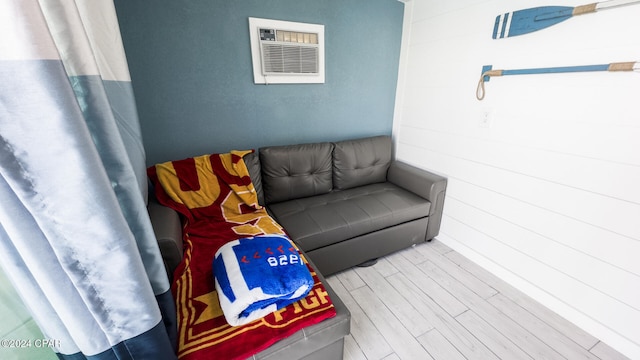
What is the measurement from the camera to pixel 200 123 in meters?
1.93

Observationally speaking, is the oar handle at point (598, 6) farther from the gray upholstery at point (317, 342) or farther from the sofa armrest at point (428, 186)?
the gray upholstery at point (317, 342)

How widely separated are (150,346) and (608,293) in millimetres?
2173

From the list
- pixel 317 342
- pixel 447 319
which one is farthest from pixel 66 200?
pixel 447 319

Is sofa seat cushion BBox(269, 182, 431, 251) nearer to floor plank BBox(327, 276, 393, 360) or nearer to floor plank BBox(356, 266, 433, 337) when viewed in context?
floor plank BBox(356, 266, 433, 337)

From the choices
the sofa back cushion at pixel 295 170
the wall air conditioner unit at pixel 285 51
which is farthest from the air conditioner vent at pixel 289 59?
the sofa back cushion at pixel 295 170

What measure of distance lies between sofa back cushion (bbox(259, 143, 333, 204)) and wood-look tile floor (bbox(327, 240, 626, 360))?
0.75 meters

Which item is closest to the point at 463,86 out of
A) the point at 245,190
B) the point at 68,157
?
the point at 245,190

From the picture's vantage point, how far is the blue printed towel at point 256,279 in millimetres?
955

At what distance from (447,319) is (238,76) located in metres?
2.24

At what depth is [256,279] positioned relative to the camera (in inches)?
39.8

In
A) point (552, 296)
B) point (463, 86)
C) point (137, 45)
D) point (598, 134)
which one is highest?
point (137, 45)

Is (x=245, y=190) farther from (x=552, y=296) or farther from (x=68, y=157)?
(x=552, y=296)

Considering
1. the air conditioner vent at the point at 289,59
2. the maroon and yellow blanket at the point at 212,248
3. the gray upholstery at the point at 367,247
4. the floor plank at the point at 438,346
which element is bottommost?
the floor plank at the point at 438,346

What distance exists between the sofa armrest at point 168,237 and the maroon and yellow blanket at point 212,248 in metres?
0.05
